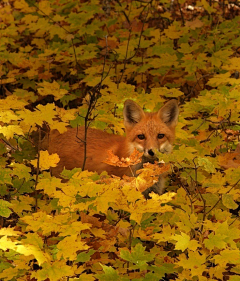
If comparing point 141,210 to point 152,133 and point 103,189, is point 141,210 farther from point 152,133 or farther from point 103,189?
point 152,133

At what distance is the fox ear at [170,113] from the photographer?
5320 millimetres

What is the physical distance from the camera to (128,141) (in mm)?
5316

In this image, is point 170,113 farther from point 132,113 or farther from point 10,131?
point 10,131

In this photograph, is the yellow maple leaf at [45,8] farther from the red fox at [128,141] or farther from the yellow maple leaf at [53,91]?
the red fox at [128,141]

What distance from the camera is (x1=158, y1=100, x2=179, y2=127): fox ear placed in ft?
17.5

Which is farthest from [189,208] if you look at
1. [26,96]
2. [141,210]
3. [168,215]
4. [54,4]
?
[54,4]

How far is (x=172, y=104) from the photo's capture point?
5328 mm

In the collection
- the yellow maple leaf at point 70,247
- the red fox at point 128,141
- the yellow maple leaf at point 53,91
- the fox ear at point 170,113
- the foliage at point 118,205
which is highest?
the yellow maple leaf at point 53,91

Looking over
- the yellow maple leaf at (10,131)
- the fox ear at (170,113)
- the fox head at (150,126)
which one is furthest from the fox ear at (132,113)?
the yellow maple leaf at (10,131)

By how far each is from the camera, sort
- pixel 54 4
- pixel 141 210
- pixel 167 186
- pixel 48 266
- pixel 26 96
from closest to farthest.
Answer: pixel 48 266
pixel 141 210
pixel 167 186
pixel 26 96
pixel 54 4

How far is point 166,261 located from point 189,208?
56 cm

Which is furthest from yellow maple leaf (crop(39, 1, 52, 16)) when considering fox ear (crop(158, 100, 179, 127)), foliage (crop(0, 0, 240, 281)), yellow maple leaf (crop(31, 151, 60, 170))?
yellow maple leaf (crop(31, 151, 60, 170))

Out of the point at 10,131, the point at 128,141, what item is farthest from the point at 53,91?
the point at 10,131

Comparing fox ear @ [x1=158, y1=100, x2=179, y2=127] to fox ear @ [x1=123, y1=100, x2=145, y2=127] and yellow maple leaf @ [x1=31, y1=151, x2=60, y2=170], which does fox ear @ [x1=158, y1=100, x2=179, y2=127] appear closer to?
fox ear @ [x1=123, y1=100, x2=145, y2=127]
